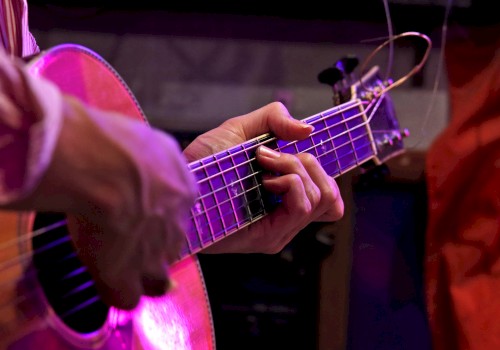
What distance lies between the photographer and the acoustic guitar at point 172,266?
0.53 m

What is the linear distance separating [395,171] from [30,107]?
1.04 meters

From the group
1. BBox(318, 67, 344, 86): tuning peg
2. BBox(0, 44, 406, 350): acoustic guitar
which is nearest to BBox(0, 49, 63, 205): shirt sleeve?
BBox(0, 44, 406, 350): acoustic guitar

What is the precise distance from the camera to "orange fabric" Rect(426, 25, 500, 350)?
1162mm

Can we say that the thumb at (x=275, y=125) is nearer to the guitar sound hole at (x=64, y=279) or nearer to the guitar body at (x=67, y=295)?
the guitar body at (x=67, y=295)

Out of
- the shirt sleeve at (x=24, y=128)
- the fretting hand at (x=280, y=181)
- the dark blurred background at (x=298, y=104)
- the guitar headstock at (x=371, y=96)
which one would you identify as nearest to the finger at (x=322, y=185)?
the fretting hand at (x=280, y=181)

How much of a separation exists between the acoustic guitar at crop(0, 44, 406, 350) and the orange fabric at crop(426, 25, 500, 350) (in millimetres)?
373

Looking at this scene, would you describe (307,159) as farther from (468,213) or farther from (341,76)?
(468,213)

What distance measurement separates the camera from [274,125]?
803mm

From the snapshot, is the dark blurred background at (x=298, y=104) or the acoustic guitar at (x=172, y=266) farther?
the dark blurred background at (x=298, y=104)

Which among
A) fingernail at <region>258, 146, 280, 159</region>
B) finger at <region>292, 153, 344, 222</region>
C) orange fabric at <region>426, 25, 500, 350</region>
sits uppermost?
fingernail at <region>258, 146, 280, 159</region>

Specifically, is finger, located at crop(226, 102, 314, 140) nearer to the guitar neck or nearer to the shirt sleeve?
the guitar neck

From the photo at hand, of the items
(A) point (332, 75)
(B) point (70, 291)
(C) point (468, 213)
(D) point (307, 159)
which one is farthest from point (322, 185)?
(C) point (468, 213)

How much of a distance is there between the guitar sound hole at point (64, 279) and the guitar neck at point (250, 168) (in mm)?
130

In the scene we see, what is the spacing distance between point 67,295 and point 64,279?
2cm
